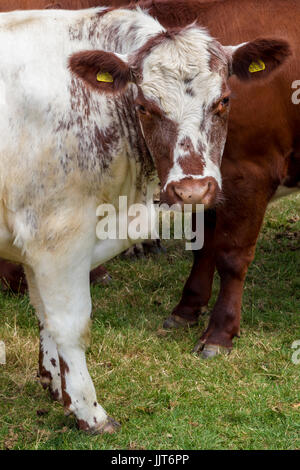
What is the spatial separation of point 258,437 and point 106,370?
1228 mm

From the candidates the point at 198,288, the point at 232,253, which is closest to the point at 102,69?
the point at 232,253

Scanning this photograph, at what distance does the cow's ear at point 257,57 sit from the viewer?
4.57 meters

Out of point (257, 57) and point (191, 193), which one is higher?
point (257, 57)

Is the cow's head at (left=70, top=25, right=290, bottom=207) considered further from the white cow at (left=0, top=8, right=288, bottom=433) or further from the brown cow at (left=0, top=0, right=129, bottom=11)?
the brown cow at (left=0, top=0, right=129, bottom=11)

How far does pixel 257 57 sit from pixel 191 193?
1091 mm

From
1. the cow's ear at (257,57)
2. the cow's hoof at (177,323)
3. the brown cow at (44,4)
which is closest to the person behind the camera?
the cow's ear at (257,57)

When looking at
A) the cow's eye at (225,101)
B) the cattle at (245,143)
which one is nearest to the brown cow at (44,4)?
the cattle at (245,143)

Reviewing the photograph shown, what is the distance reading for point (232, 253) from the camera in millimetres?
5734

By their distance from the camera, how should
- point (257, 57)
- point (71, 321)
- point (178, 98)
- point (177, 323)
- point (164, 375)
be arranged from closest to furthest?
point (178, 98) → point (71, 321) → point (257, 57) → point (164, 375) → point (177, 323)

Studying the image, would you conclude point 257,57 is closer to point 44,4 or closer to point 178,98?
point 178,98

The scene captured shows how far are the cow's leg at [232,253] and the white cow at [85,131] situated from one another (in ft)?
3.97

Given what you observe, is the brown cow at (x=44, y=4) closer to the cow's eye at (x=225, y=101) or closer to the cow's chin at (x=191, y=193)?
the cow's eye at (x=225, y=101)

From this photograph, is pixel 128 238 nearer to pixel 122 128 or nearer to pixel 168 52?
pixel 122 128

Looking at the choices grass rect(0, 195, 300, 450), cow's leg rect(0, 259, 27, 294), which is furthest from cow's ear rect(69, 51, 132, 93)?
cow's leg rect(0, 259, 27, 294)
